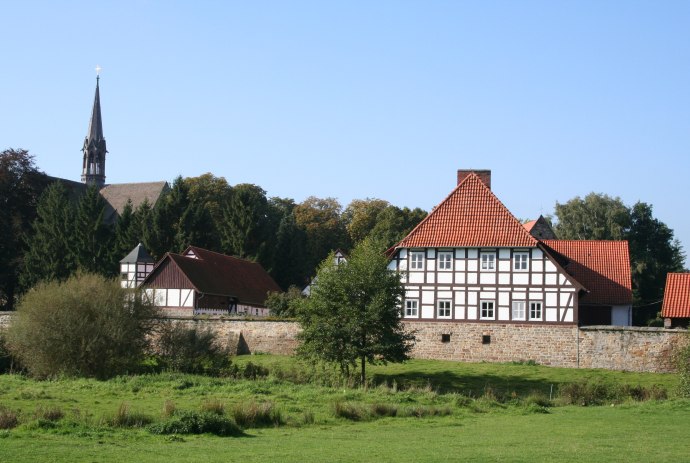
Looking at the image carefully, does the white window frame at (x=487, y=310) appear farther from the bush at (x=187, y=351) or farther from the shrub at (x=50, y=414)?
the shrub at (x=50, y=414)

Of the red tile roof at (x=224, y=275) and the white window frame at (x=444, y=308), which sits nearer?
the white window frame at (x=444, y=308)

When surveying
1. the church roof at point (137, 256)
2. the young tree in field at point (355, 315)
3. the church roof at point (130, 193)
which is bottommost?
the young tree in field at point (355, 315)

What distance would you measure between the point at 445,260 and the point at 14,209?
3491 centimetres

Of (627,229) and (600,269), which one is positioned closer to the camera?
(600,269)

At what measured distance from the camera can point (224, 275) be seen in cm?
5594

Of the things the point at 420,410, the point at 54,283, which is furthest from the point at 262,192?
the point at 420,410

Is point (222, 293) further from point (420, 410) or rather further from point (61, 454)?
point (61, 454)

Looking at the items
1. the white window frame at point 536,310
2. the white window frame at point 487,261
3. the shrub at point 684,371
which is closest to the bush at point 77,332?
the white window frame at point 487,261

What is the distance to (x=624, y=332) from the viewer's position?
134ft

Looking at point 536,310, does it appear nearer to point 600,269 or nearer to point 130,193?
point 600,269

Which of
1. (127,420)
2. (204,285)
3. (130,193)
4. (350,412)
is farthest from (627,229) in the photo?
(127,420)

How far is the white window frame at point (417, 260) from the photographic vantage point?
45938 mm

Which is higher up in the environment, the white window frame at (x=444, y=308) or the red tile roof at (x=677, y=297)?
the red tile roof at (x=677, y=297)

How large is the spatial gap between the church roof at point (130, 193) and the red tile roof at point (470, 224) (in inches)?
1642
